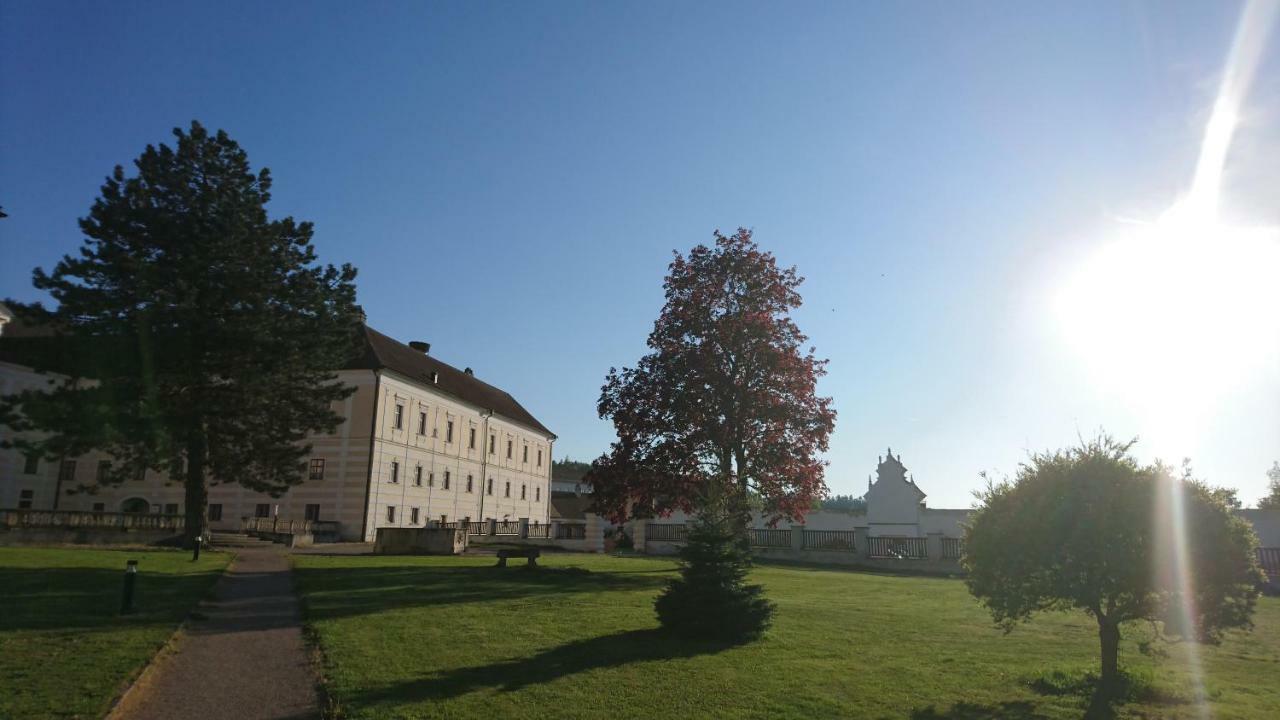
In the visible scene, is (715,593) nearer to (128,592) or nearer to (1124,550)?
(1124,550)

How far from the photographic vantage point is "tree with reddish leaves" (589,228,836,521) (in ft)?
94.0

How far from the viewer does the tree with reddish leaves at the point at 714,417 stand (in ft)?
94.0

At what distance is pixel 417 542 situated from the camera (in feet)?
103

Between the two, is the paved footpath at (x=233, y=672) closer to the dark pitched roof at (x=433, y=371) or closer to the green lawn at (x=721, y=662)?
the green lawn at (x=721, y=662)

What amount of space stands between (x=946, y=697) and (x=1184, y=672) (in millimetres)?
4325

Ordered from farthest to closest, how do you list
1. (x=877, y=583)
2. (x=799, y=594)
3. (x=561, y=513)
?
(x=561, y=513)
(x=877, y=583)
(x=799, y=594)

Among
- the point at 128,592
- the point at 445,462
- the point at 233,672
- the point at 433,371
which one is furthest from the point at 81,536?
the point at 433,371

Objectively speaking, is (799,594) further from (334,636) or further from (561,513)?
(561,513)

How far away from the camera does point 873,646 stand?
41.7 ft

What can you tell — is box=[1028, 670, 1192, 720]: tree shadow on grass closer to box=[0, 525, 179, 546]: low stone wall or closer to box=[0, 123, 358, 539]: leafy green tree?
box=[0, 123, 358, 539]: leafy green tree

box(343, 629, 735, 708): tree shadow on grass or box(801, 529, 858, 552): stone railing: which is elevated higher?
box(801, 529, 858, 552): stone railing

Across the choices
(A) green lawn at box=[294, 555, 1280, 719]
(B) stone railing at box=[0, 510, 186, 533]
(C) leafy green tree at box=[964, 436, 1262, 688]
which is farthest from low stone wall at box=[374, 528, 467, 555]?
(C) leafy green tree at box=[964, 436, 1262, 688]

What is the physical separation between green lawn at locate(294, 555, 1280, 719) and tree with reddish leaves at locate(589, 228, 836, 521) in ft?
32.8

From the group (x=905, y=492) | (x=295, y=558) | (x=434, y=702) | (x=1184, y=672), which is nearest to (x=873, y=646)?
(x=1184, y=672)
